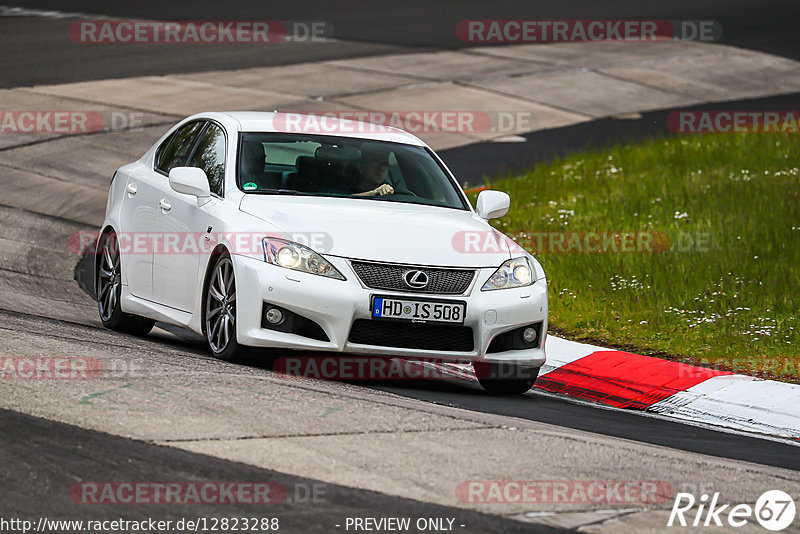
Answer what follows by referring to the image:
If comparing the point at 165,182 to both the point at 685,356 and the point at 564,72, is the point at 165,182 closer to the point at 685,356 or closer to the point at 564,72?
the point at 685,356

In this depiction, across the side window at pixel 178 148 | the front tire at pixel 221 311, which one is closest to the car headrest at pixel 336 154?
the side window at pixel 178 148

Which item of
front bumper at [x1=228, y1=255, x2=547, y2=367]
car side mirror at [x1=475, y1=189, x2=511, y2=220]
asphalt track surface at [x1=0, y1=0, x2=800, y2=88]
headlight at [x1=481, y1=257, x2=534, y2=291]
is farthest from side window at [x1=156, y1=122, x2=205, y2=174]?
asphalt track surface at [x1=0, y1=0, x2=800, y2=88]

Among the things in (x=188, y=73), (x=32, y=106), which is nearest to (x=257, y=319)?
(x=32, y=106)

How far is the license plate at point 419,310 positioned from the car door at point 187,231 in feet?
4.13

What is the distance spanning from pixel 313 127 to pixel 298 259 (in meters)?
1.73

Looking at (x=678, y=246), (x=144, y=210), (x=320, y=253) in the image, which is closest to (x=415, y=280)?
(x=320, y=253)

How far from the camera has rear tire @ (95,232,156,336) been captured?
391 inches

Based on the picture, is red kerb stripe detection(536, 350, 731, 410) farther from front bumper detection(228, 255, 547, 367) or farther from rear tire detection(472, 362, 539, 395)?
front bumper detection(228, 255, 547, 367)

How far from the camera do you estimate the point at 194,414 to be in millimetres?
6629

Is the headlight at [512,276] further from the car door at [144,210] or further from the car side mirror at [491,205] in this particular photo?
the car door at [144,210]

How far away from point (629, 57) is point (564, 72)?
8.09 feet

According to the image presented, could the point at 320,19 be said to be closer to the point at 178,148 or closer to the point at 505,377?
the point at 178,148

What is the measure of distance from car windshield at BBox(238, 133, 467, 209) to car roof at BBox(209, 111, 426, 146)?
0.24 feet

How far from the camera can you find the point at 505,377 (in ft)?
28.9
